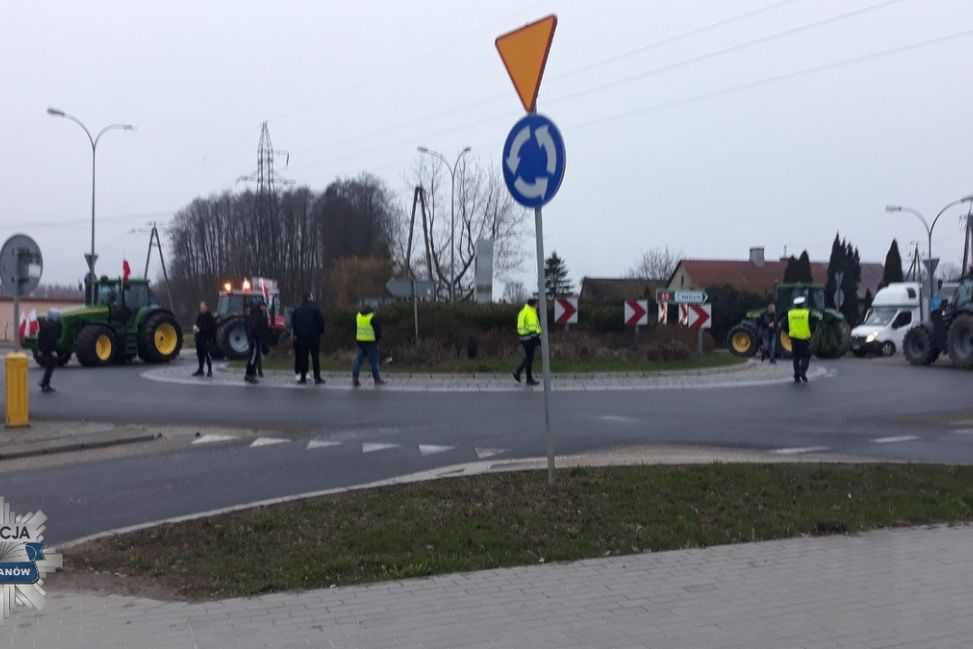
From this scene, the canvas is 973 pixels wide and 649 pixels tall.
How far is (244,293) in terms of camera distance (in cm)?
3412

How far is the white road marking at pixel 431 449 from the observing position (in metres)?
11.5

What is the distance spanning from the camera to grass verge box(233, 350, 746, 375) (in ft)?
74.2

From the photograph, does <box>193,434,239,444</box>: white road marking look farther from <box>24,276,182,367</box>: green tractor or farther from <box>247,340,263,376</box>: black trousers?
<box>24,276,182,367</box>: green tractor

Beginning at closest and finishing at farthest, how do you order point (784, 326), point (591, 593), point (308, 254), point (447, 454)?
point (591, 593)
point (447, 454)
point (784, 326)
point (308, 254)

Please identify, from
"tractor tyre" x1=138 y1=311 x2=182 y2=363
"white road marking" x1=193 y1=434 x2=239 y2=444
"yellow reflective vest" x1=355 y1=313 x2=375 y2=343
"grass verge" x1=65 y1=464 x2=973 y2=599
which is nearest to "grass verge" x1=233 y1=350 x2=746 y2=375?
"yellow reflective vest" x1=355 y1=313 x2=375 y2=343

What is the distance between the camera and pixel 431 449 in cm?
1168

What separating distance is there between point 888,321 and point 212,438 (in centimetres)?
3195

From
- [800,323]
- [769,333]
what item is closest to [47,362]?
[800,323]

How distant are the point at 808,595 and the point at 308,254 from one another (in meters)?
65.6

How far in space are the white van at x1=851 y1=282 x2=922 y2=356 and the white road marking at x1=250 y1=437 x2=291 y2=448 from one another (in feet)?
96.7

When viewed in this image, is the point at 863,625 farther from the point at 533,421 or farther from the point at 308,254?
the point at 308,254

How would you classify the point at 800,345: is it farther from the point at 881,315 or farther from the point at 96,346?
the point at 881,315

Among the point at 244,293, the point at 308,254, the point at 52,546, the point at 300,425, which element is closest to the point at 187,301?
the point at 308,254

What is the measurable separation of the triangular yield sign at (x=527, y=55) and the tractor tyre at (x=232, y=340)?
2376cm
